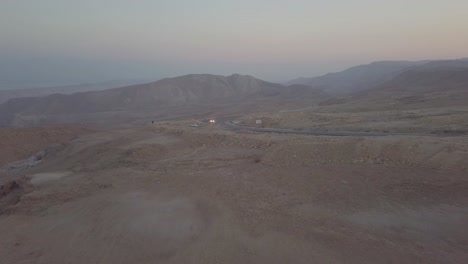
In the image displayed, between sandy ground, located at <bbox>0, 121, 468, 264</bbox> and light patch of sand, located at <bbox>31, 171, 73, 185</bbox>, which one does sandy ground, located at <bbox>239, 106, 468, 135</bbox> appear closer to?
sandy ground, located at <bbox>0, 121, 468, 264</bbox>

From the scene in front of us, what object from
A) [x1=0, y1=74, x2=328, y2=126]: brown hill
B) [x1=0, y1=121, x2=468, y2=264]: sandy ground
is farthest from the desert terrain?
[x1=0, y1=74, x2=328, y2=126]: brown hill

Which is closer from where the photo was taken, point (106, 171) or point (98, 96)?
point (106, 171)

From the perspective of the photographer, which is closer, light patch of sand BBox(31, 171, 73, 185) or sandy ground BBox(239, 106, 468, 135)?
light patch of sand BBox(31, 171, 73, 185)

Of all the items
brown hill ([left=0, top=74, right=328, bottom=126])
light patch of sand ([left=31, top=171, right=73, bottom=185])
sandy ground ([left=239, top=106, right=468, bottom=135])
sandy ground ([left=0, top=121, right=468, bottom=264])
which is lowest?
sandy ground ([left=0, top=121, right=468, bottom=264])

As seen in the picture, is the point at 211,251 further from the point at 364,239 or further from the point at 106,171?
the point at 106,171

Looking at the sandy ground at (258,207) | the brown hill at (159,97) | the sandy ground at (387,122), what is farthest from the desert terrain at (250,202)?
the brown hill at (159,97)

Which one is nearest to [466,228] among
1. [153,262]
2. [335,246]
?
[335,246]

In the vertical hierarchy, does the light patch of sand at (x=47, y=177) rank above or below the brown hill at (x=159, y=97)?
below

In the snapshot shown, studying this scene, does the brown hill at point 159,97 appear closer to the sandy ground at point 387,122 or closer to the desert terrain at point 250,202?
the sandy ground at point 387,122
